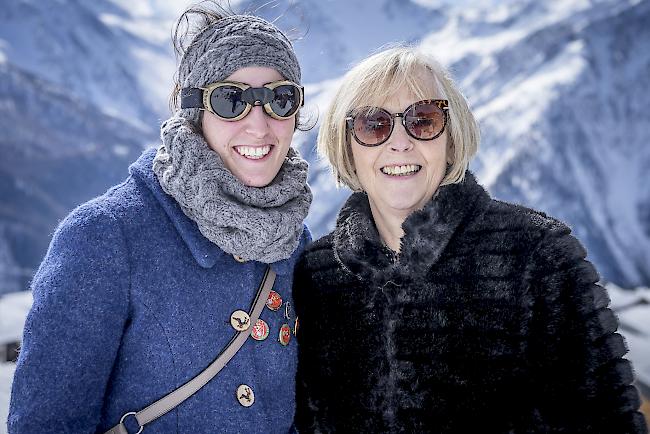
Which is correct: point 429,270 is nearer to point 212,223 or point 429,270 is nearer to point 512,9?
point 212,223

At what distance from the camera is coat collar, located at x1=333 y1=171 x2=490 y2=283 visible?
264 cm

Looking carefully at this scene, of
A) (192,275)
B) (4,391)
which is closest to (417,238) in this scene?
(192,275)

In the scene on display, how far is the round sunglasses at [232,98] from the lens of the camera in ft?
8.40

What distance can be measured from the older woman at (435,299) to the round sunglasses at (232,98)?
46cm

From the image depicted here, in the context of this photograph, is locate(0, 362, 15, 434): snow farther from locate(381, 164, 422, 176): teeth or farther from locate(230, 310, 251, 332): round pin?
locate(381, 164, 422, 176): teeth

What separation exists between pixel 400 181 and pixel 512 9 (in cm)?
13528

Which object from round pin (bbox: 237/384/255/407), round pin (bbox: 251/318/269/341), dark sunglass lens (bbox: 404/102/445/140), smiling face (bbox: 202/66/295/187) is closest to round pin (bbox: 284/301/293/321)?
round pin (bbox: 251/318/269/341)

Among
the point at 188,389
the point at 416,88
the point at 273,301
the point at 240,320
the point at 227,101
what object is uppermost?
the point at 416,88

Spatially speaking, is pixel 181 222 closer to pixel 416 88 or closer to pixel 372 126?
pixel 372 126

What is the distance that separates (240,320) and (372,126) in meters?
1.07

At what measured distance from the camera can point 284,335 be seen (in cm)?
273

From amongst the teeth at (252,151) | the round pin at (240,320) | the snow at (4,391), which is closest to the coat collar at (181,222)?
the round pin at (240,320)

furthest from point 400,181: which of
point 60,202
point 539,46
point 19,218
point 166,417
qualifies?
point 539,46

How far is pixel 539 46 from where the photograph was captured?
86.8m
